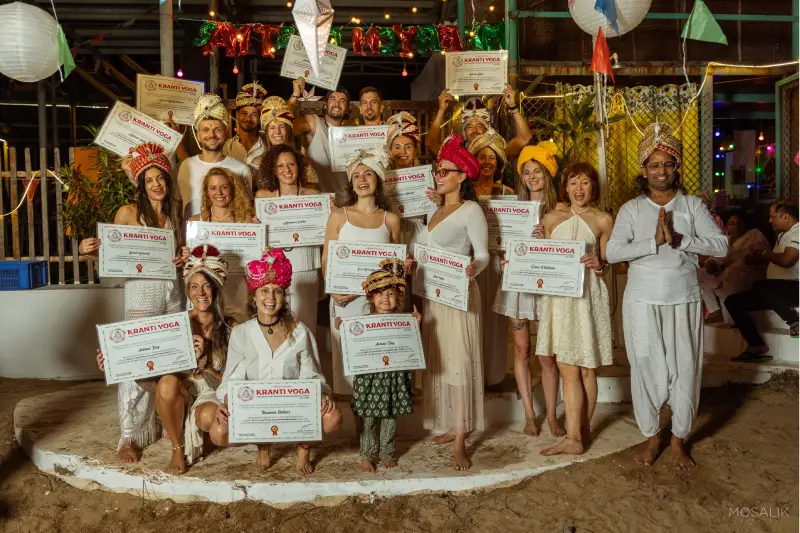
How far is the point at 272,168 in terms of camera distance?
492 cm

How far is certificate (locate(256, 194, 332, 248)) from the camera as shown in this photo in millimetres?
4797

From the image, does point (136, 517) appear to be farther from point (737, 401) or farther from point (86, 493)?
point (737, 401)

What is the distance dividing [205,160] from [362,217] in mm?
1271

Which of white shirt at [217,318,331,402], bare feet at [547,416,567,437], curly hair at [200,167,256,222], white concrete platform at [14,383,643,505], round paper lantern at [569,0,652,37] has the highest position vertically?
round paper lantern at [569,0,652,37]

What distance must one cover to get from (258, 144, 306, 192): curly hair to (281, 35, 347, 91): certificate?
102 cm

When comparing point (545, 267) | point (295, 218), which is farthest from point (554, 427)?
point (295, 218)

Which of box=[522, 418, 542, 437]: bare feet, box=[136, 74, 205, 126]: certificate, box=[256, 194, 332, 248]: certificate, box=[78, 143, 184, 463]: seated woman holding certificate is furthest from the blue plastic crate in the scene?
box=[522, 418, 542, 437]: bare feet

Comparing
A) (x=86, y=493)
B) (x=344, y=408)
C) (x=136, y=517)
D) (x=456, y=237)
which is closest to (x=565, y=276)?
(x=456, y=237)

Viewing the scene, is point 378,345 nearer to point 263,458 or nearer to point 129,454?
point 263,458

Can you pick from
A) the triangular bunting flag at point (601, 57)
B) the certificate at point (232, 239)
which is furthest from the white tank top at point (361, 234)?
the triangular bunting flag at point (601, 57)

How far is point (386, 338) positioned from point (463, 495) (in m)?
1.02

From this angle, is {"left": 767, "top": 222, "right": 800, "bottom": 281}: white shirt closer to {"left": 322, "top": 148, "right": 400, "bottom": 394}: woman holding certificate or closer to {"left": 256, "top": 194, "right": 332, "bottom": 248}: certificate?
{"left": 322, "top": 148, "right": 400, "bottom": 394}: woman holding certificate

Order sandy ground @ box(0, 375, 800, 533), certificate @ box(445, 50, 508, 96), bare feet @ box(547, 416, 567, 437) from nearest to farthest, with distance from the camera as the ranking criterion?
sandy ground @ box(0, 375, 800, 533) < bare feet @ box(547, 416, 567, 437) < certificate @ box(445, 50, 508, 96)

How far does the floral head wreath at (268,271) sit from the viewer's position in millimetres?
4035
